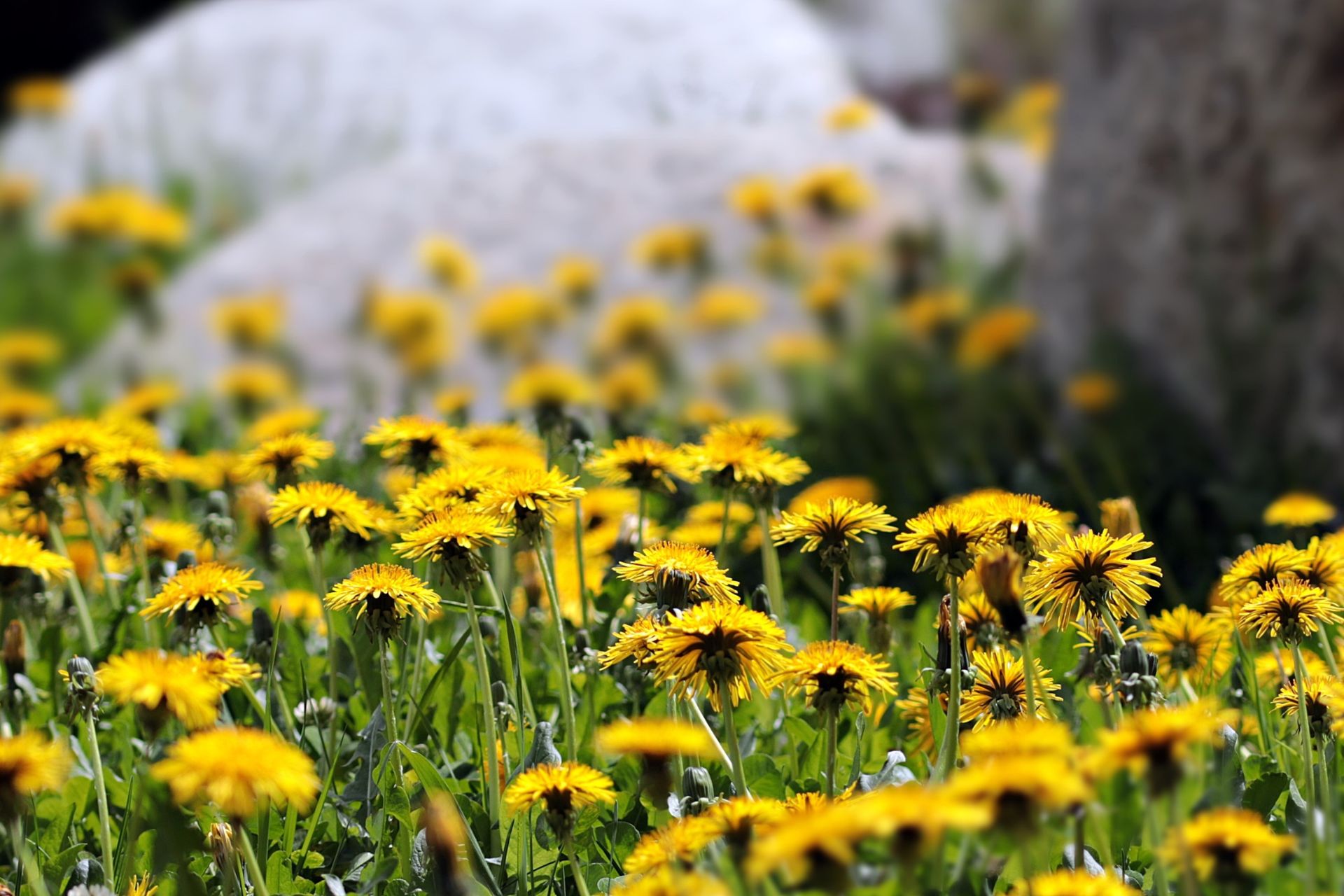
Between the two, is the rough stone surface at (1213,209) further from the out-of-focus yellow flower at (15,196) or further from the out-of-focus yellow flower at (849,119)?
the out-of-focus yellow flower at (15,196)

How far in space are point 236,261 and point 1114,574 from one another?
455 cm

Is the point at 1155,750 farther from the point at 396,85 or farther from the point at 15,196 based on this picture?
the point at 396,85

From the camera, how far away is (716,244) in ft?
16.0

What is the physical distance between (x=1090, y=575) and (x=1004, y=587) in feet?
0.58

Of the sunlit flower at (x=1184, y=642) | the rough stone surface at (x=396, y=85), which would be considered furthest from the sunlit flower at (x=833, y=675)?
the rough stone surface at (x=396, y=85)

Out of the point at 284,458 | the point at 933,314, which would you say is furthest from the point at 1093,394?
the point at 284,458

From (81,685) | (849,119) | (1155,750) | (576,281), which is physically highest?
(849,119)

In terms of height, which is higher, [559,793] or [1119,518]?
[1119,518]

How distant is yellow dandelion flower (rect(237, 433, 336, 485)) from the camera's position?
1.66m

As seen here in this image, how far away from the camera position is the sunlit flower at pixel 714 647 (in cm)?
112

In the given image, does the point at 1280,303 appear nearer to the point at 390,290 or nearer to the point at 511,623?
the point at 511,623

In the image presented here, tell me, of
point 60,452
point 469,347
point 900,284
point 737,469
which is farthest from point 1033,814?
point 900,284

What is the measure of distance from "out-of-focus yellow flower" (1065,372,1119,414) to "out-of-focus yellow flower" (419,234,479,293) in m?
1.99

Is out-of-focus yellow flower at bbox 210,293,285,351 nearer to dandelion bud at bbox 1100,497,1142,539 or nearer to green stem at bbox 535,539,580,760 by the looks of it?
green stem at bbox 535,539,580,760
